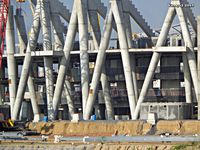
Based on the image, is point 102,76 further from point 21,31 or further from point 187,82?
point 21,31

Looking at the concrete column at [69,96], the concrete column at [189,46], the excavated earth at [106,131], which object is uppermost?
the concrete column at [189,46]

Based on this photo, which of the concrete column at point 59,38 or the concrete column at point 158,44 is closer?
the concrete column at point 158,44

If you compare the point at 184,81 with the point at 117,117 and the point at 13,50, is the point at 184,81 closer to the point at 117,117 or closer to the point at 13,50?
the point at 117,117

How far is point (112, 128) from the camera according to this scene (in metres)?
96.6

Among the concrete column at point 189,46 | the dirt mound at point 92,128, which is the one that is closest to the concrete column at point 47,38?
the dirt mound at point 92,128

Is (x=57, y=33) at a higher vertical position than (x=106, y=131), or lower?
higher

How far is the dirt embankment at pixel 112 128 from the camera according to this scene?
296 ft

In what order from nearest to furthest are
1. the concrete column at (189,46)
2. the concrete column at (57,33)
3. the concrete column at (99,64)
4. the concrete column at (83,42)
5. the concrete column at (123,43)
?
1. the concrete column at (189,46)
2. the concrete column at (123,43)
3. the concrete column at (99,64)
4. the concrete column at (83,42)
5. the concrete column at (57,33)

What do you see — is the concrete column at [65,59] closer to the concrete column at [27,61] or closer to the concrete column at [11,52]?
the concrete column at [27,61]

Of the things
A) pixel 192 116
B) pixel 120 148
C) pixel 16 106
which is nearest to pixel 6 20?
pixel 16 106

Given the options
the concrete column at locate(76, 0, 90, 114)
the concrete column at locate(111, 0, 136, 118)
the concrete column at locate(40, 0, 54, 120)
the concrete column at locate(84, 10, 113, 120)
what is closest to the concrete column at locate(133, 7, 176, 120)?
the concrete column at locate(111, 0, 136, 118)

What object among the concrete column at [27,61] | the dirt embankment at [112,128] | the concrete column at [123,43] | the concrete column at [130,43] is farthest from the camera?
the concrete column at [27,61]

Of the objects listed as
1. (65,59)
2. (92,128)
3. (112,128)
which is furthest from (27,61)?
(112,128)

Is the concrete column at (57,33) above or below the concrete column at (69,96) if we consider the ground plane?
above
